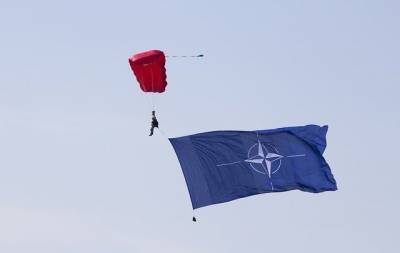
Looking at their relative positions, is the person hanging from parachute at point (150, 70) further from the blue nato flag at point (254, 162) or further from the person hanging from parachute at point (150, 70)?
the blue nato flag at point (254, 162)

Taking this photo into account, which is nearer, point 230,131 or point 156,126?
point 156,126

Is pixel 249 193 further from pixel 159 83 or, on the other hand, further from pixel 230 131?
pixel 159 83

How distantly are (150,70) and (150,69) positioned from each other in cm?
4

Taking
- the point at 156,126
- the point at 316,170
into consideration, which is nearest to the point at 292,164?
the point at 316,170

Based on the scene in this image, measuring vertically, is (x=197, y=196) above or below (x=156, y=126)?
below

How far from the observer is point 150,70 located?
42.0 m

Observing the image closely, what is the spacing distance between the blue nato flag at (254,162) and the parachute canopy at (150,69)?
2474mm

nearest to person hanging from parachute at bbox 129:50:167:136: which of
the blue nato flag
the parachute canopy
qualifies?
the parachute canopy

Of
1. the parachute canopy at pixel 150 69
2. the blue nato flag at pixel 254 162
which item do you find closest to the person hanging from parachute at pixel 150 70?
the parachute canopy at pixel 150 69

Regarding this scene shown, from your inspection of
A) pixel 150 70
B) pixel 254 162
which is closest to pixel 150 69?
pixel 150 70

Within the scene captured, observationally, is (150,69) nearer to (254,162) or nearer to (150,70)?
(150,70)

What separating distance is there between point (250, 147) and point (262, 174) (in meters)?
1.50

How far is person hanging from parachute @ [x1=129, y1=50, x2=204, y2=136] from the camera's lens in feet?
137

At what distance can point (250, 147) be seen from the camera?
44.5 m
